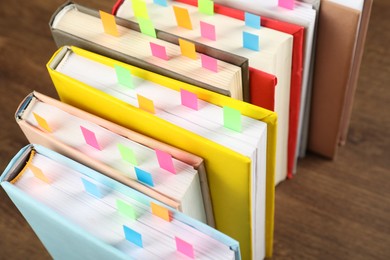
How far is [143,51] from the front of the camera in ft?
3.05

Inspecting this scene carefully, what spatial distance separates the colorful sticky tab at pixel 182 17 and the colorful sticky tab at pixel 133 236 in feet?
1.25

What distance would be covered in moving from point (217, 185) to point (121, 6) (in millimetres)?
388

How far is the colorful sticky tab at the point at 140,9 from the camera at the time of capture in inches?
38.2

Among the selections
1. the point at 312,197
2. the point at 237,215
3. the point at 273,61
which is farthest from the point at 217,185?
the point at 312,197

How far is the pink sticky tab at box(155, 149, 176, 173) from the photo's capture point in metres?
0.81

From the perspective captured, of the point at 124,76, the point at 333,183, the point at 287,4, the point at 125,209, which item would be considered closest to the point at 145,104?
the point at 124,76

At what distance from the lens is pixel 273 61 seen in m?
0.93

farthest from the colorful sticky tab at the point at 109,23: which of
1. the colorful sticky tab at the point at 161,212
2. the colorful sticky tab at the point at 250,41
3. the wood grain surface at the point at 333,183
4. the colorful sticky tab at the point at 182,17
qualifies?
the wood grain surface at the point at 333,183

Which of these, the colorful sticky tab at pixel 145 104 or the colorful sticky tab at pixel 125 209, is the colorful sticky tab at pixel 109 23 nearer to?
the colorful sticky tab at pixel 145 104

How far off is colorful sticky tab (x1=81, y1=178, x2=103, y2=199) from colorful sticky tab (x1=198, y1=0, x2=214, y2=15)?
376 millimetres

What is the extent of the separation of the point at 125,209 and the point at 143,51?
279mm

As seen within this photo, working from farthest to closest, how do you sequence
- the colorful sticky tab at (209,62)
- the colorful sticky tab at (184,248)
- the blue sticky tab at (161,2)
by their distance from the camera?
the blue sticky tab at (161,2) < the colorful sticky tab at (209,62) < the colorful sticky tab at (184,248)

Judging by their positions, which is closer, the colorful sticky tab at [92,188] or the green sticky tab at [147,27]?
the colorful sticky tab at [92,188]

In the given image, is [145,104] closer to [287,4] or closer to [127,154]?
[127,154]
